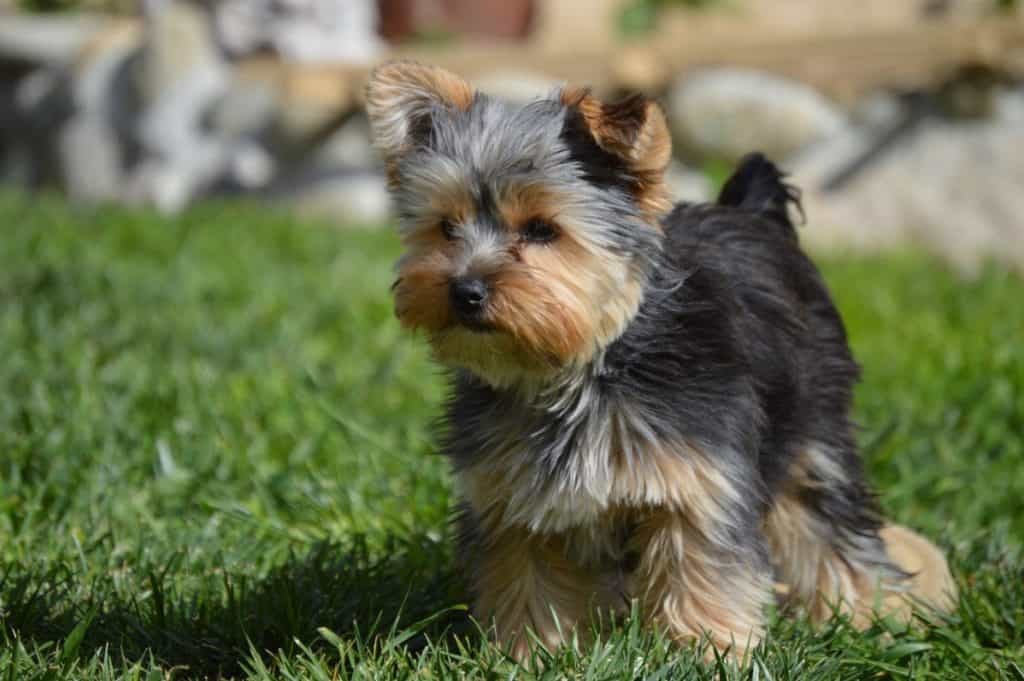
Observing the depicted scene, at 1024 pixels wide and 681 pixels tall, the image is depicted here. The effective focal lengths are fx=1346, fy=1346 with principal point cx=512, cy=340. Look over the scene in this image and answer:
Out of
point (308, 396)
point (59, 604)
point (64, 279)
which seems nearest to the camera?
point (59, 604)

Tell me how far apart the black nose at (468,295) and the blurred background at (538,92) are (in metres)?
6.04

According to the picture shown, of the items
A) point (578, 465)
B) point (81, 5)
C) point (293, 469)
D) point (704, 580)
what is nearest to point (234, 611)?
point (578, 465)

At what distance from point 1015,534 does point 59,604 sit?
10.9 feet

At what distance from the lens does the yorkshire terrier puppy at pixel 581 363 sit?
138 inches

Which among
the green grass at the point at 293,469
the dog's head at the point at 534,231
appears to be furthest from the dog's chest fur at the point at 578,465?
the green grass at the point at 293,469

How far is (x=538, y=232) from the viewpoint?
3.62 meters

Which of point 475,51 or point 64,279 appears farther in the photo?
point 475,51

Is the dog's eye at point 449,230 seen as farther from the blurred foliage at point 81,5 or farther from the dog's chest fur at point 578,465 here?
the blurred foliage at point 81,5

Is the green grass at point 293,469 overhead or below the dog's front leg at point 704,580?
below

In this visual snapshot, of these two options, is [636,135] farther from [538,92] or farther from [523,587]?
[538,92]

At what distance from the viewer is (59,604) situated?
388cm

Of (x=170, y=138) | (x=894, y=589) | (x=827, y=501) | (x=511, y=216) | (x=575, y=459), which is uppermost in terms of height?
(x=511, y=216)

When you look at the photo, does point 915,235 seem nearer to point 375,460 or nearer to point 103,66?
point 375,460

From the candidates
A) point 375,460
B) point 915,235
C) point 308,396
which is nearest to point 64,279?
point 308,396
